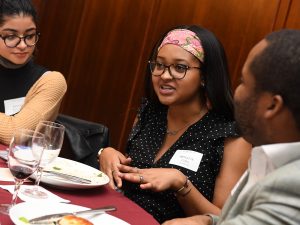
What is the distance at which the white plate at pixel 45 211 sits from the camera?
49.4 inches

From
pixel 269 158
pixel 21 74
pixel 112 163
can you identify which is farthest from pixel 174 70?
pixel 269 158

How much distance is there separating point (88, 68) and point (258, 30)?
181 centimetres

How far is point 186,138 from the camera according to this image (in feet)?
7.50

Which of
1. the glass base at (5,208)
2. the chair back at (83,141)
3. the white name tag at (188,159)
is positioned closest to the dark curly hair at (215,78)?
the white name tag at (188,159)

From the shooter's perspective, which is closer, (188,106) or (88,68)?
(188,106)

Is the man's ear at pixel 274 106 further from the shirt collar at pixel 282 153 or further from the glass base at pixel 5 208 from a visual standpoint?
the glass base at pixel 5 208

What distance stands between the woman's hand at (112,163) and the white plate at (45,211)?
54 centimetres

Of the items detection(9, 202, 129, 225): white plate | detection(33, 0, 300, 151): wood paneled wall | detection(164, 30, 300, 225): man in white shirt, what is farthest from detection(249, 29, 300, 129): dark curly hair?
detection(33, 0, 300, 151): wood paneled wall

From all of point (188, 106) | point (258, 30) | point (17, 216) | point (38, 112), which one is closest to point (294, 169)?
point (17, 216)

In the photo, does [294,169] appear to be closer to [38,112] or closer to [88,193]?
[88,193]

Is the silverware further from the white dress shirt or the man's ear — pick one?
the man's ear

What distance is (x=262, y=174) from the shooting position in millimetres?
1176

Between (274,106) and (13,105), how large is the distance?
1860 mm

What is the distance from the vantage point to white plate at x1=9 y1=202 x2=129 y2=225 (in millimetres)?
1254
